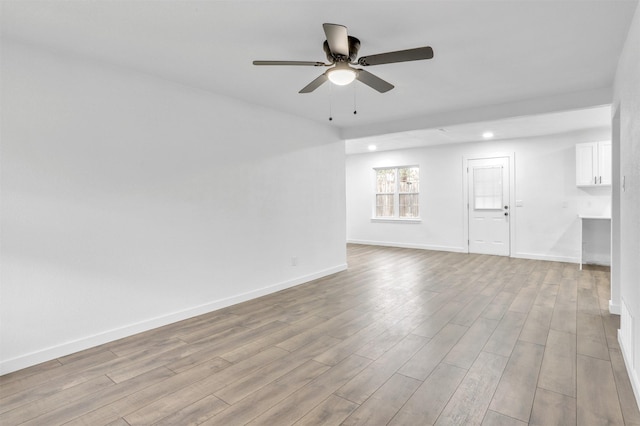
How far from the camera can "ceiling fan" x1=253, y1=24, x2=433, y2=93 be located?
2104 millimetres

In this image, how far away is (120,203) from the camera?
3.04 meters

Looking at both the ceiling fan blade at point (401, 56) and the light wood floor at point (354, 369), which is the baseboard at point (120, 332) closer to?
the light wood floor at point (354, 369)

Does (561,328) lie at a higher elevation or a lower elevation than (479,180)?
lower

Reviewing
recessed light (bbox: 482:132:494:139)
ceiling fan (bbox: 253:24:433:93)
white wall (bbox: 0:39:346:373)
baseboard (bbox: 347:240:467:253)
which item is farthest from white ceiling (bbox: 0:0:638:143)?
baseboard (bbox: 347:240:467:253)

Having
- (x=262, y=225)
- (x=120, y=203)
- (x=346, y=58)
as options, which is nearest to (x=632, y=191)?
(x=346, y=58)

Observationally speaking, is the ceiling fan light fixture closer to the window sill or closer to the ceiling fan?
the ceiling fan

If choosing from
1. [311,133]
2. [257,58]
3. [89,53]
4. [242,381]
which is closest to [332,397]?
[242,381]

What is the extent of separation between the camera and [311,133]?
5.16 m

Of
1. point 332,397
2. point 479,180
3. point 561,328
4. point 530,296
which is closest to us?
point 332,397

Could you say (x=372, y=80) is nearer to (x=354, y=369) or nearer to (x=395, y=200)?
(x=354, y=369)

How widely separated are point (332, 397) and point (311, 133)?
3.89 m

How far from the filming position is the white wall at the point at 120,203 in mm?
2537

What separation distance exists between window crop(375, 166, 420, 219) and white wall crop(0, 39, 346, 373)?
4.54 m

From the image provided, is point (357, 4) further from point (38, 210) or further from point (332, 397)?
point (38, 210)
